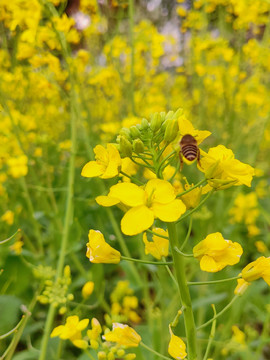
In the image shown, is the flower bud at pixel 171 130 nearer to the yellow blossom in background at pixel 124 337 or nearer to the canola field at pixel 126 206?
the canola field at pixel 126 206

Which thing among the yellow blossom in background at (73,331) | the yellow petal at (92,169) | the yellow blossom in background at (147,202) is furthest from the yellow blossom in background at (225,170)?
the yellow blossom in background at (73,331)

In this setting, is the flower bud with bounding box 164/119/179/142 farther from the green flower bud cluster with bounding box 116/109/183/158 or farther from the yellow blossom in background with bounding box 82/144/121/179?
the yellow blossom in background with bounding box 82/144/121/179

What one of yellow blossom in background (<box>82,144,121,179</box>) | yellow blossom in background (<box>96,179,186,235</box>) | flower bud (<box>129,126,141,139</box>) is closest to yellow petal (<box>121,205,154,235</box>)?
yellow blossom in background (<box>96,179,186,235</box>)

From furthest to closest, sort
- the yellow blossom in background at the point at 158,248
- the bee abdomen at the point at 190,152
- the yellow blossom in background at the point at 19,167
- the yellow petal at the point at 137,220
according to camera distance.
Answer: the yellow blossom in background at the point at 19,167 < the yellow blossom in background at the point at 158,248 < the bee abdomen at the point at 190,152 < the yellow petal at the point at 137,220

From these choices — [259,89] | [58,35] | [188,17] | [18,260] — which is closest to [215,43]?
[188,17]

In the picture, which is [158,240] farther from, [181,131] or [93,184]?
[93,184]

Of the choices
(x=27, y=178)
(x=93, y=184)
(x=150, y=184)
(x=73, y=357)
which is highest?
(x=150, y=184)
